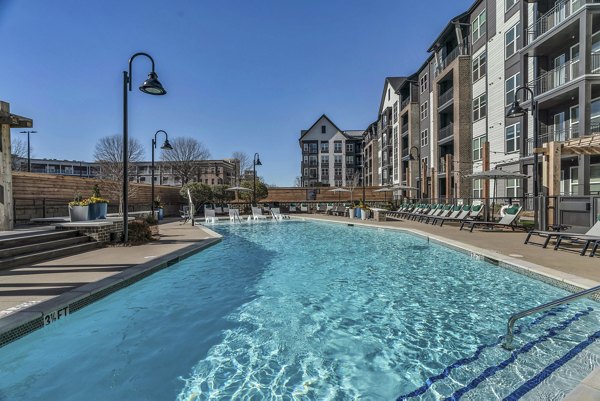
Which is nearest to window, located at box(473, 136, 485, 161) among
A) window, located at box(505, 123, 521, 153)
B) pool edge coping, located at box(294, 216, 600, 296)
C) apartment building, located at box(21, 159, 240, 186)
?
window, located at box(505, 123, 521, 153)

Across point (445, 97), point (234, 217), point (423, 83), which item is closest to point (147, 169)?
point (234, 217)

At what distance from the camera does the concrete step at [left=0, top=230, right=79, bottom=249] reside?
706cm

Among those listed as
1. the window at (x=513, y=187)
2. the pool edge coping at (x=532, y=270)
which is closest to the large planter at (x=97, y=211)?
the pool edge coping at (x=532, y=270)

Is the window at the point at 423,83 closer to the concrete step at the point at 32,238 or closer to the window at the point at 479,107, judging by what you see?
the window at the point at 479,107

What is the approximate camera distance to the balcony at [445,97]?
2529cm

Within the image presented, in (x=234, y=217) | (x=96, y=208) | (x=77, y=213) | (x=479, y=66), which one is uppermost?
(x=479, y=66)

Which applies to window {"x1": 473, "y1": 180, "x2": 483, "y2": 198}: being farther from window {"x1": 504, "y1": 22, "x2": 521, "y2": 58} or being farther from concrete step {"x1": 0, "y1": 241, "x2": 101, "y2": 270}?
concrete step {"x1": 0, "y1": 241, "x2": 101, "y2": 270}

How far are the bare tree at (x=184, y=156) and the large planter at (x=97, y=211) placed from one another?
4703 cm

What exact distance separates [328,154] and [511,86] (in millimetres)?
45538

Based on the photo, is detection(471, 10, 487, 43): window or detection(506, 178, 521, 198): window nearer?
detection(506, 178, 521, 198): window

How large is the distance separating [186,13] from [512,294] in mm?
13684

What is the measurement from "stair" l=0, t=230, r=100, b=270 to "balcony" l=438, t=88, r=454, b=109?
85.3 feet

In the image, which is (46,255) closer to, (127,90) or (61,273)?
(61,273)

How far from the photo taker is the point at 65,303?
4.25m
